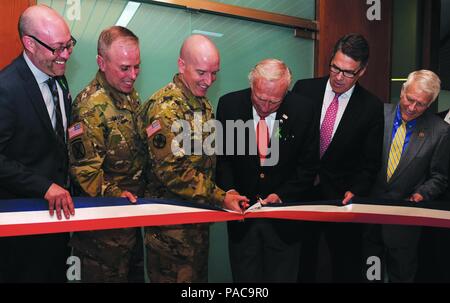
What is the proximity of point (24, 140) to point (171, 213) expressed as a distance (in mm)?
713

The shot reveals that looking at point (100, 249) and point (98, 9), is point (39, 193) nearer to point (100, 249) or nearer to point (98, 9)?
point (100, 249)

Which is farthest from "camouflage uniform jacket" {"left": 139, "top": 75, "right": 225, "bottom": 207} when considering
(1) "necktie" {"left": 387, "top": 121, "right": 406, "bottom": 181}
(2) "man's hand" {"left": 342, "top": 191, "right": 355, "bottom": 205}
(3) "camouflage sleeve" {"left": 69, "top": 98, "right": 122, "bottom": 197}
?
(1) "necktie" {"left": 387, "top": 121, "right": 406, "bottom": 181}

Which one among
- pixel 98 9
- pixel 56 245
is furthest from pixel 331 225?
pixel 98 9

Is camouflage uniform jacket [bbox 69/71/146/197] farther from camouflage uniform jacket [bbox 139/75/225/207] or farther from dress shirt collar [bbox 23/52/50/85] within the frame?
dress shirt collar [bbox 23/52/50/85]

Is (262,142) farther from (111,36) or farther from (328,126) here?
(111,36)

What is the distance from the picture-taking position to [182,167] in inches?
77.9

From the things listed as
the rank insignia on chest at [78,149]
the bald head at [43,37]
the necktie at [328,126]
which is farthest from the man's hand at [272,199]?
the bald head at [43,37]

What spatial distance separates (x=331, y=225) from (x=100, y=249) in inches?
55.1

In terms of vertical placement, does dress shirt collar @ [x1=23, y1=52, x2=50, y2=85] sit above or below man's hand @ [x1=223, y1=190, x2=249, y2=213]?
above

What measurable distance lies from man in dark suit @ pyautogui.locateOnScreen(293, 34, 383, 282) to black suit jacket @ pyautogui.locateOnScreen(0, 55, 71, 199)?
4.67ft

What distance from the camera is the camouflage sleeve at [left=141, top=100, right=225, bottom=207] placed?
76.3 inches

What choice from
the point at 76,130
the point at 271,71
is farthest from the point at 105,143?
the point at 271,71

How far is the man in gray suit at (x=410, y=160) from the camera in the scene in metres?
2.52
